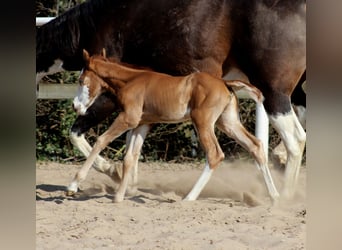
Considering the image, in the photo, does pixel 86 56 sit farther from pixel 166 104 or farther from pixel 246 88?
pixel 246 88

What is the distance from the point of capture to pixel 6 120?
225cm

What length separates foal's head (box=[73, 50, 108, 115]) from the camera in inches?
178

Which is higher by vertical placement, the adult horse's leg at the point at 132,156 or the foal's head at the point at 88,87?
the foal's head at the point at 88,87

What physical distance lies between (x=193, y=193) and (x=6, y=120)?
2.39 m

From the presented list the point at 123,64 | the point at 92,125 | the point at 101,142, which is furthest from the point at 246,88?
the point at 92,125

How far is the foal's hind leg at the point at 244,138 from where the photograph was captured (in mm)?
4391

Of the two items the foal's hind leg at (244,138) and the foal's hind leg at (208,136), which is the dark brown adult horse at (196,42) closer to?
the foal's hind leg at (244,138)

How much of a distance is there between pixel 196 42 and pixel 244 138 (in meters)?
0.70

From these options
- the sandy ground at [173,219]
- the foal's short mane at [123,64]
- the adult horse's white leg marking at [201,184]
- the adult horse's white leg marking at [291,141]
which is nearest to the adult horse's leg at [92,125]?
the sandy ground at [173,219]

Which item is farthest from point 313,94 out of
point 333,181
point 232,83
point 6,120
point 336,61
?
point 232,83

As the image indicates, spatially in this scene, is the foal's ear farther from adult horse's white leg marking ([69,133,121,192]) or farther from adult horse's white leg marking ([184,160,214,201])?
adult horse's white leg marking ([184,160,214,201])

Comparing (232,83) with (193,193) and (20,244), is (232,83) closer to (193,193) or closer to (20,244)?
(193,193)

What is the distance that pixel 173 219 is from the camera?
4.18 m

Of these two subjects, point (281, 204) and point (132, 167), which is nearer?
point (281, 204)
